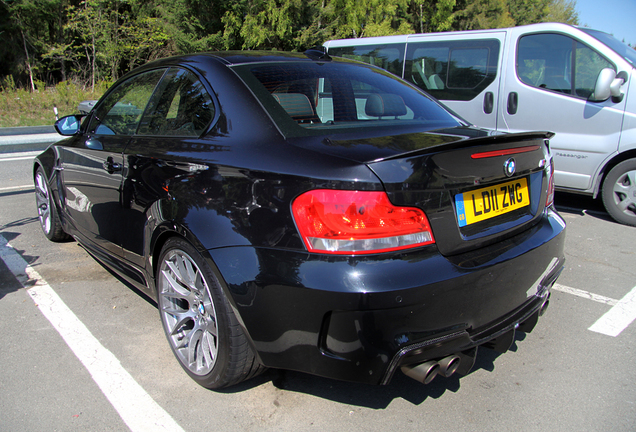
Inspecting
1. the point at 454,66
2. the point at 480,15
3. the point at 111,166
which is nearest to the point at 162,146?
the point at 111,166

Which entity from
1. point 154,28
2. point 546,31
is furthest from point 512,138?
point 154,28

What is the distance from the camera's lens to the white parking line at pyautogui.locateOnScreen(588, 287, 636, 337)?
293cm

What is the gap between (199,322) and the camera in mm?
2299

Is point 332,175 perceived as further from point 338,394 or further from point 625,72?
point 625,72

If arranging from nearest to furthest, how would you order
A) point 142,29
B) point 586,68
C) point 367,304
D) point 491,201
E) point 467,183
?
point 367,304, point 467,183, point 491,201, point 586,68, point 142,29

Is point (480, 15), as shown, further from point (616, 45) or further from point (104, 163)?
point (104, 163)

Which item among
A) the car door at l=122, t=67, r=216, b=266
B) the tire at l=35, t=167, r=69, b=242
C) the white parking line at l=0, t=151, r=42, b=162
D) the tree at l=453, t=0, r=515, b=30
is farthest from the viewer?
the tree at l=453, t=0, r=515, b=30

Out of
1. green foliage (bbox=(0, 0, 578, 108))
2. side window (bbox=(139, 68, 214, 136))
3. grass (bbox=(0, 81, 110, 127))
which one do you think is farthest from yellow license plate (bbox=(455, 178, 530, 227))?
green foliage (bbox=(0, 0, 578, 108))

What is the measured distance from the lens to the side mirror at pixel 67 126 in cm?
369

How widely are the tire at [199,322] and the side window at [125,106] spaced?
3.39 feet

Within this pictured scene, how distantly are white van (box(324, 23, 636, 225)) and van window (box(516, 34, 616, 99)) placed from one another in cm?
1

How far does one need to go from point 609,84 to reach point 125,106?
482 cm

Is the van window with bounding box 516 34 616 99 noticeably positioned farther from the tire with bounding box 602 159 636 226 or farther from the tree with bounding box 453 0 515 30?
the tree with bounding box 453 0 515 30

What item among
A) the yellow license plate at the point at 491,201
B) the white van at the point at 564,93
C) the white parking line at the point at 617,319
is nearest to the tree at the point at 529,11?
the white van at the point at 564,93
